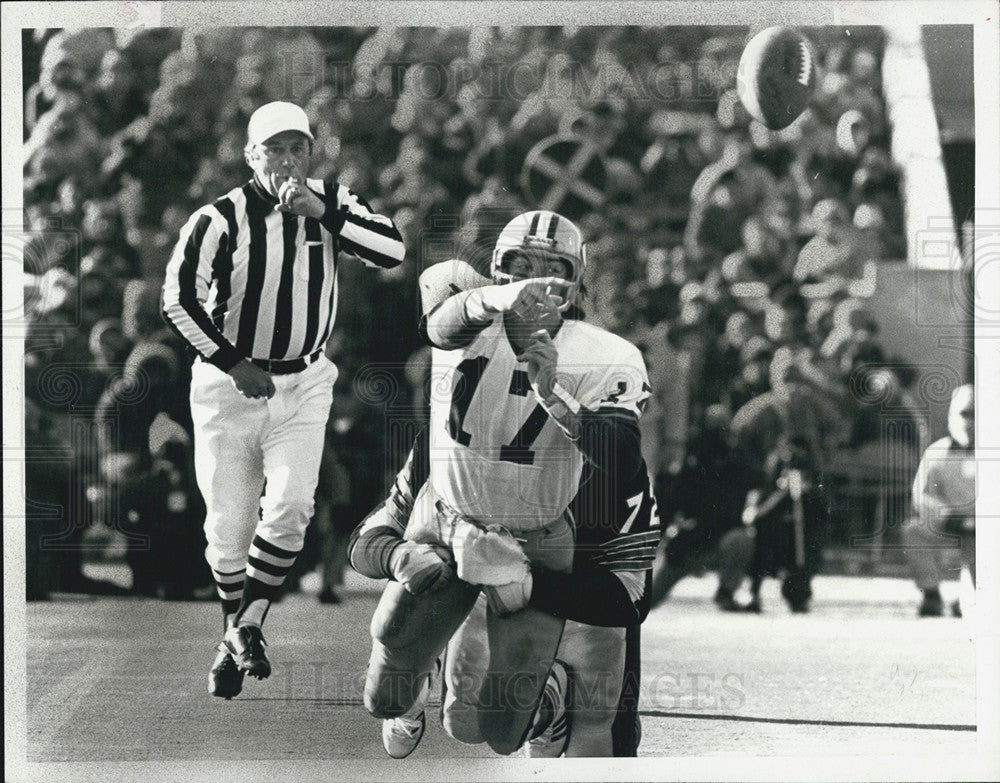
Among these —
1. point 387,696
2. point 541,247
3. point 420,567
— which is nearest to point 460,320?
point 541,247

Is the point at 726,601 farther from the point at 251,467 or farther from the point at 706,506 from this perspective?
the point at 251,467

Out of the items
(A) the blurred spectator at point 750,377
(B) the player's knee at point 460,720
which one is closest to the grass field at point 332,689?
(B) the player's knee at point 460,720

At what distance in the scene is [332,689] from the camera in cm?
436

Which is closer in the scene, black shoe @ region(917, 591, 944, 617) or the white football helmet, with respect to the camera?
the white football helmet

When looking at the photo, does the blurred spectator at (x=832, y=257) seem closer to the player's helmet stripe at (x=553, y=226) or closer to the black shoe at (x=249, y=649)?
the player's helmet stripe at (x=553, y=226)

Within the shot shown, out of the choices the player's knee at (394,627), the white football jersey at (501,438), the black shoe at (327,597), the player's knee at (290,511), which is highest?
the white football jersey at (501,438)

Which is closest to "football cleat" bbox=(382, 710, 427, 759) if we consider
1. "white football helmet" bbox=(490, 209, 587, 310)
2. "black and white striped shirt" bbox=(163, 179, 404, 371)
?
"black and white striped shirt" bbox=(163, 179, 404, 371)

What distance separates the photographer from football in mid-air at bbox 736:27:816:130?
14.4 ft

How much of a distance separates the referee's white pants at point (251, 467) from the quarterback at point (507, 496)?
0.29 m

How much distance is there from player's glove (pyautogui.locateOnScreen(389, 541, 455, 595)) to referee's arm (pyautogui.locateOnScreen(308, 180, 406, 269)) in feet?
3.01

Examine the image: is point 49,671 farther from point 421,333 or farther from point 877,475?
point 877,475

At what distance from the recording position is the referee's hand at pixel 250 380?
14.2 feet

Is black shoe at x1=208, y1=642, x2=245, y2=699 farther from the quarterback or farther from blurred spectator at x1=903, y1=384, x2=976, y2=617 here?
blurred spectator at x1=903, y1=384, x2=976, y2=617

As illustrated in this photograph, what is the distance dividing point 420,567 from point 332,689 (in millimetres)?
497
